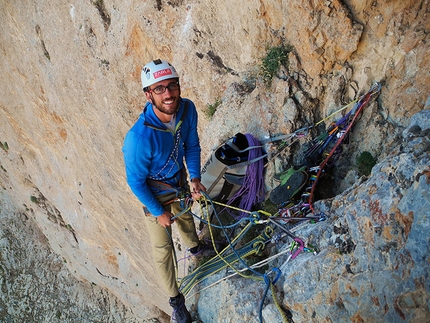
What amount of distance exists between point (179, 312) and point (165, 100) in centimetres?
254

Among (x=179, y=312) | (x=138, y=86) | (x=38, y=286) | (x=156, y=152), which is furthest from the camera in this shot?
(x=38, y=286)

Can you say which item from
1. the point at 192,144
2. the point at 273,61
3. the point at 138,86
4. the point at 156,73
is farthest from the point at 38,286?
the point at 156,73

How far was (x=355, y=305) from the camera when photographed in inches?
96.1

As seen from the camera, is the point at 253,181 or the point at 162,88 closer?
the point at 162,88

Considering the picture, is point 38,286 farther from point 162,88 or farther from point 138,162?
point 162,88

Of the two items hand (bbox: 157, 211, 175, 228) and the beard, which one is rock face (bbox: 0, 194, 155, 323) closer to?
hand (bbox: 157, 211, 175, 228)

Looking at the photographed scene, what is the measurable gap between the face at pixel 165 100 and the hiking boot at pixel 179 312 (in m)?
2.31

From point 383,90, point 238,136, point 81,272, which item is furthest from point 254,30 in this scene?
point 81,272

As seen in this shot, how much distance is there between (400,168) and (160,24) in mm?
5316

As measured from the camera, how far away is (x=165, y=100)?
3.18 metres

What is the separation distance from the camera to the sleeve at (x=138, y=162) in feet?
10.1

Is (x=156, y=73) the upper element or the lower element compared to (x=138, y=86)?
lower

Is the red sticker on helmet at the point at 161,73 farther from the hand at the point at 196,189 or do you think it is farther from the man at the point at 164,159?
the hand at the point at 196,189

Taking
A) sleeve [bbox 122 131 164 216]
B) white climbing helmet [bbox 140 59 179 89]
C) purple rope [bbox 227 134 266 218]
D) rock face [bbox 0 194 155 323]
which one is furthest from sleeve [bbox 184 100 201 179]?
rock face [bbox 0 194 155 323]
